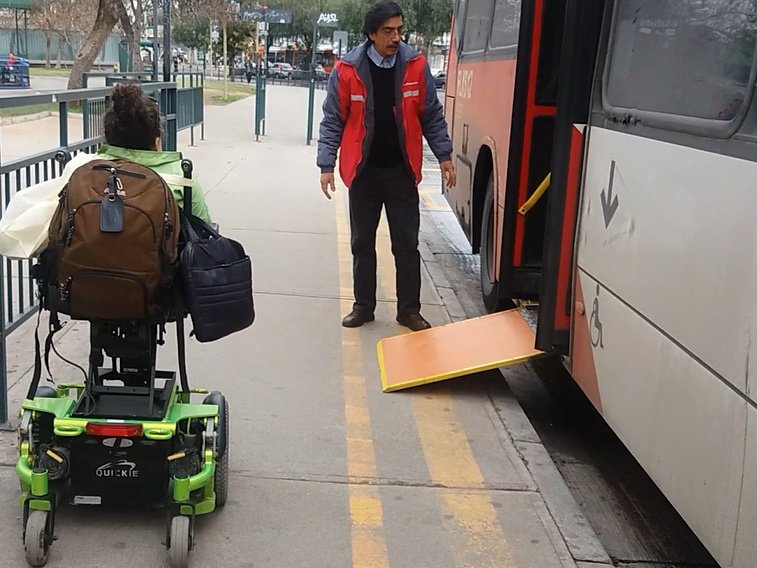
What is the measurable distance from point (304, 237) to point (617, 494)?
5019mm

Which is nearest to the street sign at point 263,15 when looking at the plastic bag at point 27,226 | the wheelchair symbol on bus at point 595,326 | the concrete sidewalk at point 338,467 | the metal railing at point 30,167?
the concrete sidewalk at point 338,467

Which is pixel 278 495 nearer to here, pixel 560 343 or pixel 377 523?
pixel 377 523

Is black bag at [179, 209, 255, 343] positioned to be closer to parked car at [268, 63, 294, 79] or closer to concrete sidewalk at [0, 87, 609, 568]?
concrete sidewalk at [0, 87, 609, 568]

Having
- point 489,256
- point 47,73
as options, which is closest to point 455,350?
point 489,256

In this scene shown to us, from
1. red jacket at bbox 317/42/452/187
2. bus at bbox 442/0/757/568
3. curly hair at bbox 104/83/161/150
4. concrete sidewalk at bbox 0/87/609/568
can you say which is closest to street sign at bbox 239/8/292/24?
concrete sidewalk at bbox 0/87/609/568

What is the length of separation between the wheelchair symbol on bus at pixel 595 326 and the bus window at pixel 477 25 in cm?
370

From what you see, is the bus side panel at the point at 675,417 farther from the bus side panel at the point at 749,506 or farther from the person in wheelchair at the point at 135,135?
the person in wheelchair at the point at 135,135

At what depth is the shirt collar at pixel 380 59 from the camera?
5.56 metres

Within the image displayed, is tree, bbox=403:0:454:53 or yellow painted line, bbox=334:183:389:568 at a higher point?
Result: tree, bbox=403:0:454:53

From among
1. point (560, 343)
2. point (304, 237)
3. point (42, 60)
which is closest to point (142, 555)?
point (560, 343)

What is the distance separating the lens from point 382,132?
5699 mm

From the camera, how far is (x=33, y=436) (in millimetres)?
3174

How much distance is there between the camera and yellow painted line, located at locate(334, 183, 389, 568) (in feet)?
11.2

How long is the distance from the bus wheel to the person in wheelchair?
10.7 feet
